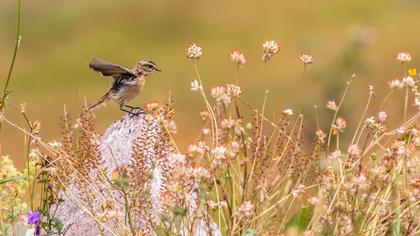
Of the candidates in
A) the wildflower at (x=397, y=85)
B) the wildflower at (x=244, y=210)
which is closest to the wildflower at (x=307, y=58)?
the wildflower at (x=397, y=85)

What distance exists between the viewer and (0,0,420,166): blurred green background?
1565 inches

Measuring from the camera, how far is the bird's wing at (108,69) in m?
6.84

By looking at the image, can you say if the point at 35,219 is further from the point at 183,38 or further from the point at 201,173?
the point at 183,38

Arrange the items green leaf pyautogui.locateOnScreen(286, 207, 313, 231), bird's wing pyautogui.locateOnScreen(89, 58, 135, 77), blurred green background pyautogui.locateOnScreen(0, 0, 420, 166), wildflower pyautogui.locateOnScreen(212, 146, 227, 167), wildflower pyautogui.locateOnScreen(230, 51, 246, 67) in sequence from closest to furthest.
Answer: wildflower pyautogui.locateOnScreen(212, 146, 227, 167) < wildflower pyautogui.locateOnScreen(230, 51, 246, 67) < green leaf pyautogui.locateOnScreen(286, 207, 313, 231) < bird's wing pyautogui.locateOnScreen(89, 58, 135, 77) < blurred green background pyautogui.locateOnScreen(0, 0, 420, 166)

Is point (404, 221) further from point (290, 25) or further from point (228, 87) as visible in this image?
point (290, 25)

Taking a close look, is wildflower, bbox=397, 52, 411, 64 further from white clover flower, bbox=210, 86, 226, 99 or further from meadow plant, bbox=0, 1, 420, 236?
white clover flower, bbox=210, 86, 226, 99

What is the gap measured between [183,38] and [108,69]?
38.8m

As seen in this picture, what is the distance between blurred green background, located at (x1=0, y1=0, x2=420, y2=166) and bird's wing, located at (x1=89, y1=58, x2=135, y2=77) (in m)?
28.8

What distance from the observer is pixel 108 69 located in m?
7.03

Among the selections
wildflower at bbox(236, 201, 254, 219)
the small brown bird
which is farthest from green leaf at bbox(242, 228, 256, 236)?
the small brown bird

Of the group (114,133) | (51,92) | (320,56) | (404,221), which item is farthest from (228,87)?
(51,92)

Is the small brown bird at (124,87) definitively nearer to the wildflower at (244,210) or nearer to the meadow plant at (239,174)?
the meadow plant at (239,174)

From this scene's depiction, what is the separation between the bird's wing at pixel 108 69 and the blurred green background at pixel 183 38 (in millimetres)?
28781

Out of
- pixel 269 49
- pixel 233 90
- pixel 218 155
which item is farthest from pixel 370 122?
pixel 218 155
